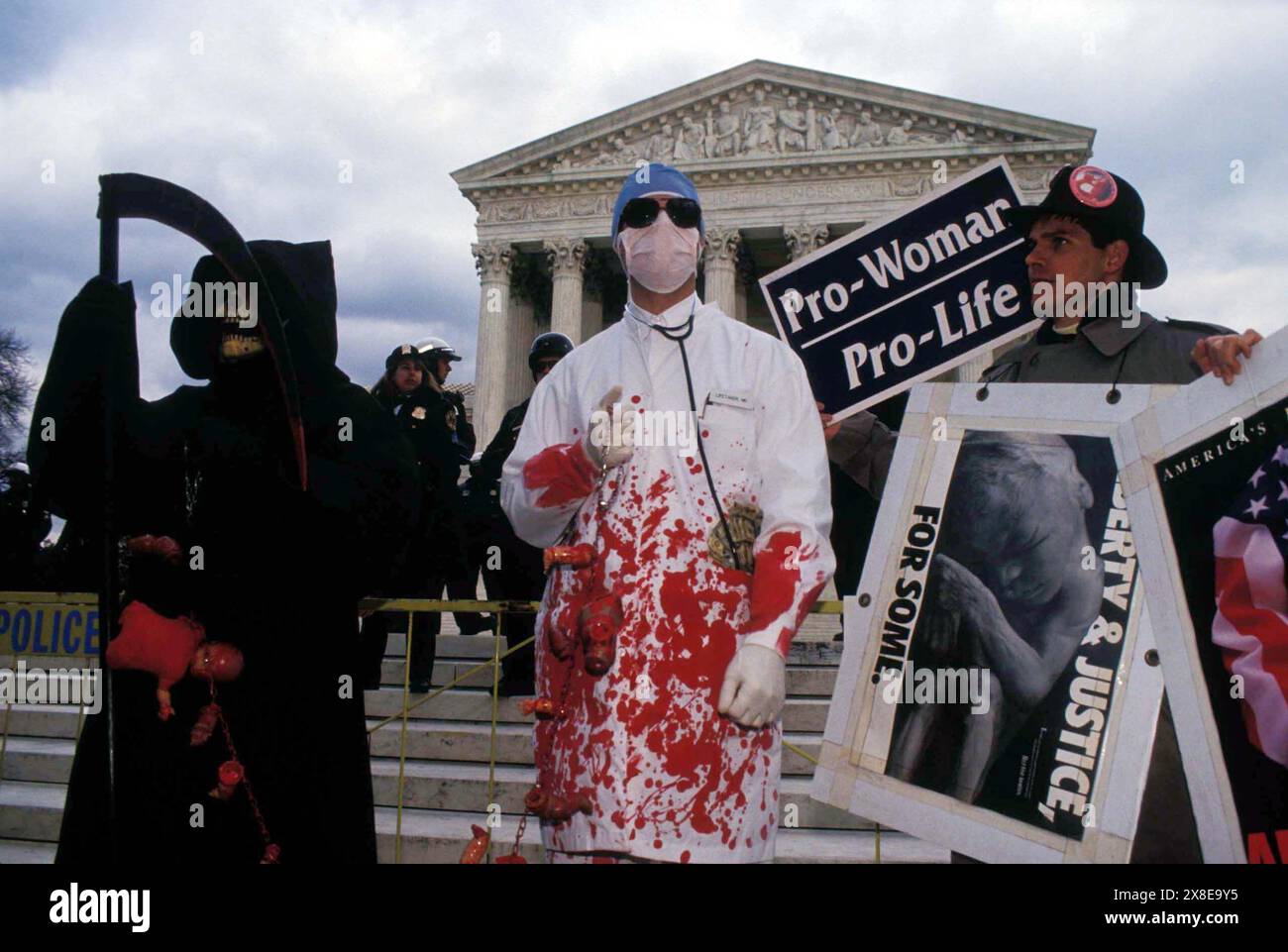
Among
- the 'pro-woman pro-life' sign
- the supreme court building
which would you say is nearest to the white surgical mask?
the 'pro-woman pro-life' sign

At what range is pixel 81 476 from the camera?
242 centimetres

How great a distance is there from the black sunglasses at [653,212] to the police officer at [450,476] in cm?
460

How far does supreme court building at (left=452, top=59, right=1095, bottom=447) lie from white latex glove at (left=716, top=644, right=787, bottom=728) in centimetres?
3098

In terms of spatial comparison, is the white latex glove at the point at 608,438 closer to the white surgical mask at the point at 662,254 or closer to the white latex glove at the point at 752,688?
the white surgical mask at the point at 662,254

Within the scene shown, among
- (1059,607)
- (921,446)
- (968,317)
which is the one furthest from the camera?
(968,317)

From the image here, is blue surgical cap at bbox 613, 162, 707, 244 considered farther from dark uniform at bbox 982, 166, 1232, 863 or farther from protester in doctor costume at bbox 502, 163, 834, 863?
dark uniform at bbox 982, 166, 1232, 863

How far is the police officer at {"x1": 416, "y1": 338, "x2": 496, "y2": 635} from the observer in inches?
278

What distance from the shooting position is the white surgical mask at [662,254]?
2586mm

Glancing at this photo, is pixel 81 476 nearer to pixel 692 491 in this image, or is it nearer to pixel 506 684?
pixel 692 491

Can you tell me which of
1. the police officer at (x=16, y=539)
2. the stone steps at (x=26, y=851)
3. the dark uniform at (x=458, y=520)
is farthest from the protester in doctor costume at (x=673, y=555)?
the police officer at (x=16, y=539)

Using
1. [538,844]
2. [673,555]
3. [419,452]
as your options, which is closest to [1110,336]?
[673,555]
